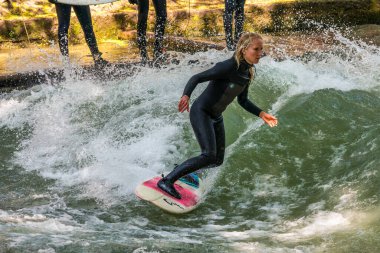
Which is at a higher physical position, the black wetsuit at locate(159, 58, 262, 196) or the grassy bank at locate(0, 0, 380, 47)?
the black wetsuit at locate(159, 58, 262, 196)

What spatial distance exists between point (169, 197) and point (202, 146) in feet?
1.94

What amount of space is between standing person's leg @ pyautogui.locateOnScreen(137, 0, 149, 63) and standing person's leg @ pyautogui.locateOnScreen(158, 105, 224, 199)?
4.00 metres

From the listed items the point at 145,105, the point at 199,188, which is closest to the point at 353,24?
the point at 145,105

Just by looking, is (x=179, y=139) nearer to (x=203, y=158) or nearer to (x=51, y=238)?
(x=203, y=158)

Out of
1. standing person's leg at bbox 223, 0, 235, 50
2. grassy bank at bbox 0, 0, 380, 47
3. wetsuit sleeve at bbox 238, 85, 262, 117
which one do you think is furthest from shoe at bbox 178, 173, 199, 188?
grassy bank at bbox 0, 0, 380, 47

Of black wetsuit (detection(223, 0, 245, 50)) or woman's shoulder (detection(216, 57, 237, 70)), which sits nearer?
woman's shoulder (detection(216, 57, 237, 70))

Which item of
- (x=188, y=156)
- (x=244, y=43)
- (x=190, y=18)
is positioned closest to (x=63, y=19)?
(x=188, y=156)

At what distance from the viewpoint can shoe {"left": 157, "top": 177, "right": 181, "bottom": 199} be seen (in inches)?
188

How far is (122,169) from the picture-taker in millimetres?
5664

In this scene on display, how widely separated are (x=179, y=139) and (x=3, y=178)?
2.19 metres

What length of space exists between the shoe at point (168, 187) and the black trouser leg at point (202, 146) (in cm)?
4

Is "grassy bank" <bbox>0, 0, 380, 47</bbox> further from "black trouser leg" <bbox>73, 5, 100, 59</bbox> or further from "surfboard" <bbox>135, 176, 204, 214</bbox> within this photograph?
"surfboard" <bbox>135, 176, 204, 214</bbox>

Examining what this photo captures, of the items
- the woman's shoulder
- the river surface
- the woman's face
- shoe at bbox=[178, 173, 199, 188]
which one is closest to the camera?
the river surface

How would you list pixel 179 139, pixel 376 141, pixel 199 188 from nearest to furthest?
pixel 199 188
pixel 376 141
pixel 179 139
